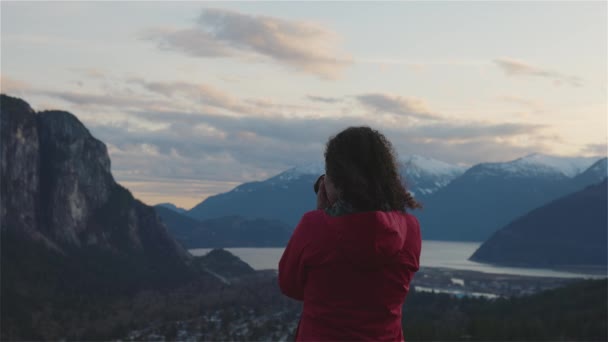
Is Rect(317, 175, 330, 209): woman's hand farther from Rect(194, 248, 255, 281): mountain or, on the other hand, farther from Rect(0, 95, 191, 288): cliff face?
Rect(194, 248, 255, 281): mountain

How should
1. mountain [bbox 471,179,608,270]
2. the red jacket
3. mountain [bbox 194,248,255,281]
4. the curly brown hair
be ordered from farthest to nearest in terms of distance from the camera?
1. mountain [bbox 471,179,608,270]
2. mountain [bbox 194,248,255,281]
3. the curly brown hair
4. the red jacket

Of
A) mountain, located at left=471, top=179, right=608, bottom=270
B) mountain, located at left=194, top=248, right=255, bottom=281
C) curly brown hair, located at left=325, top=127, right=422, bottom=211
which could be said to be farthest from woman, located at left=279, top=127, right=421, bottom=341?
mountain, located at left=471, top=179, right=608, bottom=270

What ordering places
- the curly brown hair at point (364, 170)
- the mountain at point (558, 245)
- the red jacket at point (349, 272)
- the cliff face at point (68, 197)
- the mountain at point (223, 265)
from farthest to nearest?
the mountain at point (558, 245) → the mountain at point (223, 265) → the cliff face at point (68, 197) → the curly brown hair at point (364, 170) → the red jacket at point (349, 272)

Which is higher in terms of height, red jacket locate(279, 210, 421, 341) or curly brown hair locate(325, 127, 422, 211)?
curly brown hair locate(325, 127, 422, 211)

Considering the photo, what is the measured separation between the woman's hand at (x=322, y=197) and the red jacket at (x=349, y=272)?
159 millimetres

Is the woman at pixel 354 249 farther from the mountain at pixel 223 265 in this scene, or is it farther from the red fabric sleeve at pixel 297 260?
the mountain at pixel 223 265

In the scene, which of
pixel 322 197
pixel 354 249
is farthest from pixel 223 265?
pixel 354 249

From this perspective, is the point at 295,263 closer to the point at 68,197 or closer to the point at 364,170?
the point at 364,170

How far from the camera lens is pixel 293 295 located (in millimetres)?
3520

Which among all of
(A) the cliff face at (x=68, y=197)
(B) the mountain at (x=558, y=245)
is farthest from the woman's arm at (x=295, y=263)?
(B) the mountain at (x=558, y=245)

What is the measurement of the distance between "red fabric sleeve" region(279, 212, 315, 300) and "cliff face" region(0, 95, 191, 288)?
92.8m

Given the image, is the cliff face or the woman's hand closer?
the woman's hand

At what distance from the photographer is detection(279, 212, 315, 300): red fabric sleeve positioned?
11.1 feet

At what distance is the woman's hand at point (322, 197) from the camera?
3.56m
